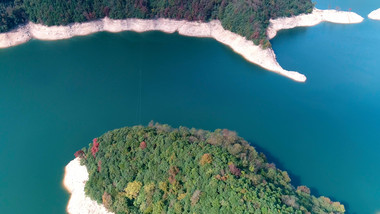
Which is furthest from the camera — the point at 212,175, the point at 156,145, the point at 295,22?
the point at 295,22

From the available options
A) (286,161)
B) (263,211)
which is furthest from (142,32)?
(263,211)

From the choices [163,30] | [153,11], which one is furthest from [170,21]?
[153,11]

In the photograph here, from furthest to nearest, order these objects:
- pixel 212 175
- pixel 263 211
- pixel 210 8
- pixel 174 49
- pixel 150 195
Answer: pixel 210 8
pixel 174 49
pixel 150 195
pixel 212 175
pixel 263 211

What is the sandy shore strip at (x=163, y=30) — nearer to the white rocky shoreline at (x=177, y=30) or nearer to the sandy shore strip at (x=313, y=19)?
the white rocky shoreline at (x=177, y=30)

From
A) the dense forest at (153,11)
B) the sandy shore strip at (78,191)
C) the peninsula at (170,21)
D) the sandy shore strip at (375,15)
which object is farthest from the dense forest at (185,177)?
the sandy shore strip at (375,15)

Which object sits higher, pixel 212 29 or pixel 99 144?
pixel 212 29

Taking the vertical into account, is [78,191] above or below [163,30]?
below

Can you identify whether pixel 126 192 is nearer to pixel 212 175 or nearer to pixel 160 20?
pixel 212 175

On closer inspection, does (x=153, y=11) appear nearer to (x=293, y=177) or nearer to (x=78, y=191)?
(x=78, y=191)
